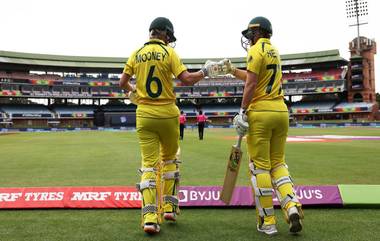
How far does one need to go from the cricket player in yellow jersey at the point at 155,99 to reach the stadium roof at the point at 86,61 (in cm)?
7796

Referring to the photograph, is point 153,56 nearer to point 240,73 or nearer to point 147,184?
point 240,73

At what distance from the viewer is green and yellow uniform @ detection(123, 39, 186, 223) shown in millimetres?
4523

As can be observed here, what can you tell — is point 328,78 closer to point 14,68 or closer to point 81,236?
point 14,68

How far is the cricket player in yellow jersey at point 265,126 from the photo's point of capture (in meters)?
4.38

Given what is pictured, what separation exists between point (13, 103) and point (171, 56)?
259ft

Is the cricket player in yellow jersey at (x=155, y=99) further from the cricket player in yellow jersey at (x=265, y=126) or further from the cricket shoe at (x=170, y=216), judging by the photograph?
the cricket player in yellow jersey at (x=265, y=126)

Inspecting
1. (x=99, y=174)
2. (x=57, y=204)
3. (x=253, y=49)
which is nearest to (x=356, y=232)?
(x=253, y=49)

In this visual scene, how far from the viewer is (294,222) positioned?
4039 millimetres

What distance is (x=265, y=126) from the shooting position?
4406 millimetres

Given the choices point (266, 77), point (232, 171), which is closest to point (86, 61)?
point (232, 171)

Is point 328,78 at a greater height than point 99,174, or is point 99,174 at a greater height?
point 328,78

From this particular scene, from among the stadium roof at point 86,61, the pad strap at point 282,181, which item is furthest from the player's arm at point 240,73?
the stadium roof at point 86,61

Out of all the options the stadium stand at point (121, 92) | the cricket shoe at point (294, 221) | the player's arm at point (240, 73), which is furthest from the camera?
the stadium stand at point (121, 92)

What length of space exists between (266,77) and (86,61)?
82.1 metres
